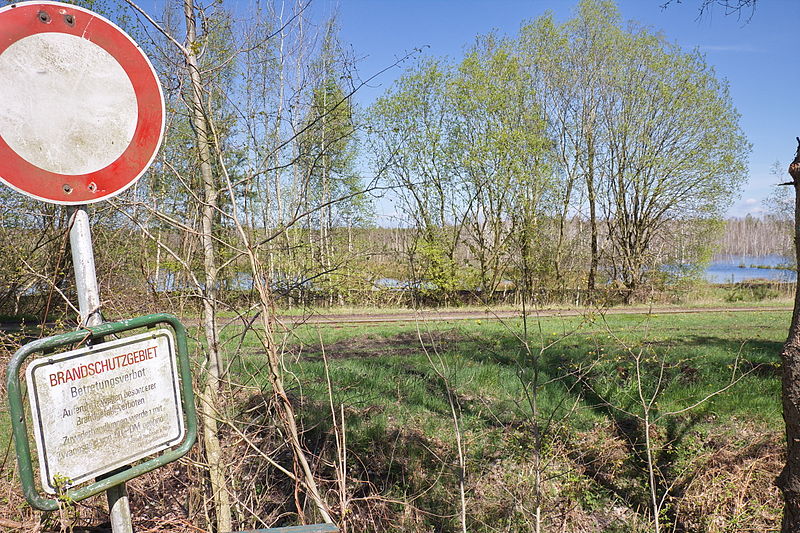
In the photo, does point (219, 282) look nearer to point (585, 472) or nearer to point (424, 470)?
point (424, 470)

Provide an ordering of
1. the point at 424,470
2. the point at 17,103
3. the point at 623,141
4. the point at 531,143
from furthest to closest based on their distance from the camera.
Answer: the point at 623,141
the point at 531,143
the point at 424,470
the point at 17,103

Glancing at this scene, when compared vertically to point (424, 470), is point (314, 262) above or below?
above

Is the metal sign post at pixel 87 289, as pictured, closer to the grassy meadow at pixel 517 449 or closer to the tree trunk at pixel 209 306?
the tree trunk at pixel 209 306

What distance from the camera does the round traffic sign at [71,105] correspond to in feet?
5.07

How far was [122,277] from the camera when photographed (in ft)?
25.4

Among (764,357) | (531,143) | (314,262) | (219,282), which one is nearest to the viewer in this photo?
(219,282)

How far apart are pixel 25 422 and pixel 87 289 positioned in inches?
16.7

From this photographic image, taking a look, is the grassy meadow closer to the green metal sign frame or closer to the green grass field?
the green grass field

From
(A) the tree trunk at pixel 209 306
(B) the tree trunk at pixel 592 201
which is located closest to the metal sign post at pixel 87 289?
(A) the tree trunk at pixel 209 306

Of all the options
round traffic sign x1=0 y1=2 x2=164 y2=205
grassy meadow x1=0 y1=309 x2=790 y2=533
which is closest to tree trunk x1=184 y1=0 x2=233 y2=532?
grassy meadow x1=0 y1=309 x2=790 y2=533

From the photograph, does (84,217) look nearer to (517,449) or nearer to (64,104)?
(64,104)

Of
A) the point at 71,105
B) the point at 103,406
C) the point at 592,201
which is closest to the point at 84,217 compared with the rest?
the point at 71,105

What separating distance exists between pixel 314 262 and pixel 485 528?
2.93m

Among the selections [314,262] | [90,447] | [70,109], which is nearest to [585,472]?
[314,262]
